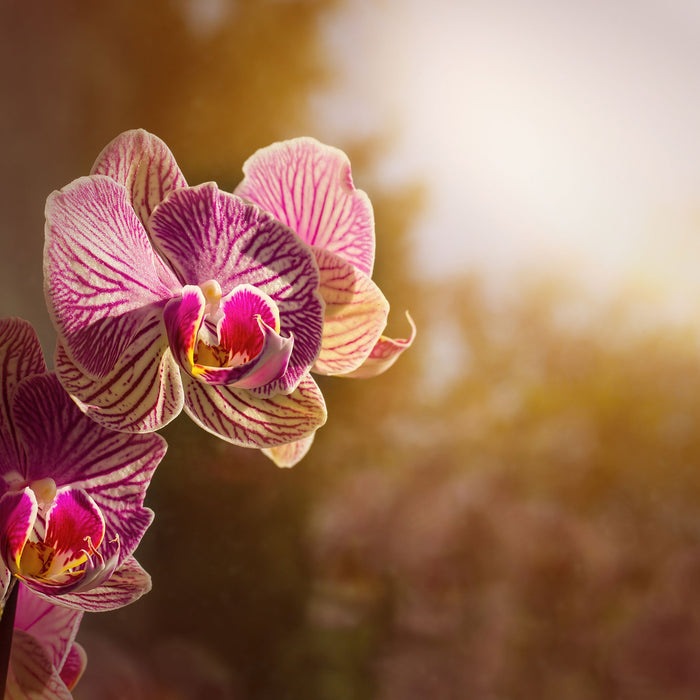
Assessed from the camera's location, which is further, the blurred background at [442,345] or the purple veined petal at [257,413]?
the blurred background at [442,345]

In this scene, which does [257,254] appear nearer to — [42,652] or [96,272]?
[96,272]

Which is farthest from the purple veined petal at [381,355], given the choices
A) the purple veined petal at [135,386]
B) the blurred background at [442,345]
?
the blurred background at [442,345]

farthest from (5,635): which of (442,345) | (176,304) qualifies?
(442,345)

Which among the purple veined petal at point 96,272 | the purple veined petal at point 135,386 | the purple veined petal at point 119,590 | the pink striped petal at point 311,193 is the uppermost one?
the pink striped petal at point 311,193

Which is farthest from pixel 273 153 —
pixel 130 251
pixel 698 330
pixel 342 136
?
pixel 698 330

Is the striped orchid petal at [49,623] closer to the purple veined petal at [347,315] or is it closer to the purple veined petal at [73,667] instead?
the purple veined petal at [73,667]

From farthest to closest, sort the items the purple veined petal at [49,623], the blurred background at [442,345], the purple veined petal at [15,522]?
the blurred background at [442,345] → the purple veined petal at [49,623] → the purple veined petal at [15,522]
